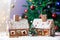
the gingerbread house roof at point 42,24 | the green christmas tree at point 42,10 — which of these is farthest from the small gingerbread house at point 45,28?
the green christmas tree at point 42,10

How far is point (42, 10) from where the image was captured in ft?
5.98

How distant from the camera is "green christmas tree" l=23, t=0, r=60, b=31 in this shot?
1.81 metres

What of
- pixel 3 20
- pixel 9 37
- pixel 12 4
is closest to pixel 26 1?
pixel 12 4

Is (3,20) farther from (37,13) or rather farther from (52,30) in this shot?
(52,30)

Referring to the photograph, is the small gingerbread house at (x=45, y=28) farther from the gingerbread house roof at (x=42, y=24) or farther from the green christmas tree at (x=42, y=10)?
the green christmas tree at (x=42, y=10)

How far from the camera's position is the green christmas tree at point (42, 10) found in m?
1.81

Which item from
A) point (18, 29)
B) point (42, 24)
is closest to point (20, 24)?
point (18, 29)

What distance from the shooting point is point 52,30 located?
171 cm

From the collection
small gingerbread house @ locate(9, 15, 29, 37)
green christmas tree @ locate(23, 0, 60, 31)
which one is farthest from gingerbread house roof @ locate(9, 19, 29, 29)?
green christmas tree @ locate(23, 0, 60, 31)

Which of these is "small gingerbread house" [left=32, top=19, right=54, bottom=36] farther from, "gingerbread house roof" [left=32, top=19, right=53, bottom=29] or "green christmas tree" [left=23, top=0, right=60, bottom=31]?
"green christmas tree" [left=23, top=0, right=60, bottom=31]

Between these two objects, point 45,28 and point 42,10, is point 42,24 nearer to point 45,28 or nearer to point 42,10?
point 45,28

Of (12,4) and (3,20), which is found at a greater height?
(12,4)

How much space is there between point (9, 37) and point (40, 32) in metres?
0.31

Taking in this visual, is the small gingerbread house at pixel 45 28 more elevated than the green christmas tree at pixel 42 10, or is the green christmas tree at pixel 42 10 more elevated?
the green christmas tree at pixel 42 10
